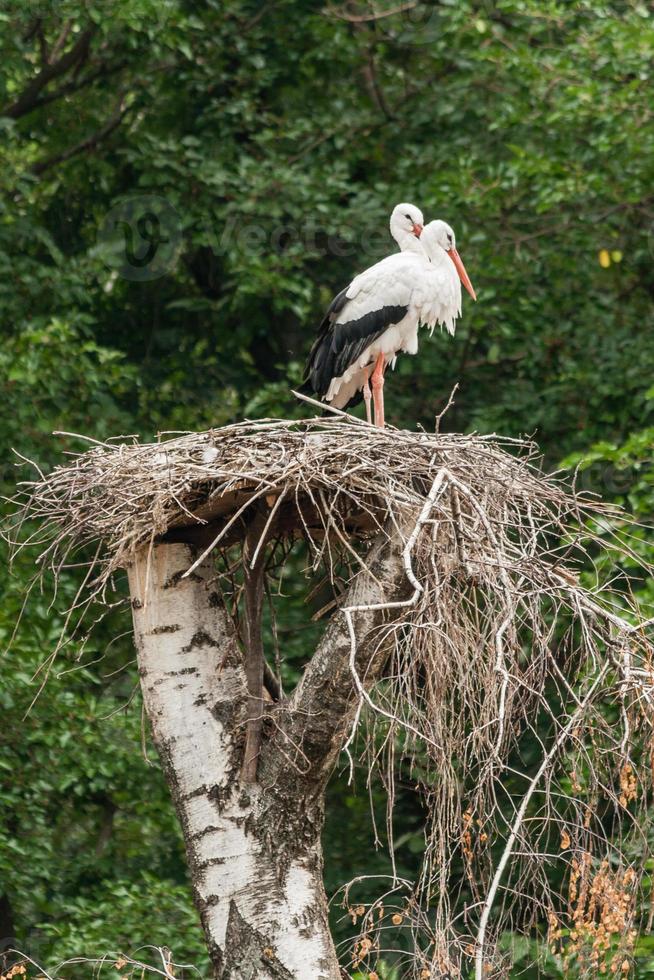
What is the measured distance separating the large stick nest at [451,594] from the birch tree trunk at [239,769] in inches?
7.2

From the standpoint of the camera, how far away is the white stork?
7051mm

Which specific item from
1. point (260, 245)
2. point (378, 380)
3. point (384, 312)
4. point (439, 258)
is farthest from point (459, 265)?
point (260, 245)

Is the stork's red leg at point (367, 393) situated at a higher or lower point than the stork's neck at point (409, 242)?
lower

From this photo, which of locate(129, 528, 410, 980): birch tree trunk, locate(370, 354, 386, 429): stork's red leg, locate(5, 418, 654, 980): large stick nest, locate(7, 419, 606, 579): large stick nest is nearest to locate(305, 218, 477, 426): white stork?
locate(370, 354, 386, 429): stork's red leg

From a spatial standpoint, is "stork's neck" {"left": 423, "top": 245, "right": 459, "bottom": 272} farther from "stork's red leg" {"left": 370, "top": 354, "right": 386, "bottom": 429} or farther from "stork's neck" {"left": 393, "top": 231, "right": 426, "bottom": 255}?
"stork's red leg" {"left": 370, "top": 354, "right": 386, "bottom": 429}

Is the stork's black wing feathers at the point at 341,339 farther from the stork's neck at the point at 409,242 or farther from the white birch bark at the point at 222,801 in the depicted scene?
the white birch bark at the point at 222,801

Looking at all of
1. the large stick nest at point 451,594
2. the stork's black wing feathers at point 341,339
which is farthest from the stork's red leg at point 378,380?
the large stick nest at point 451,594

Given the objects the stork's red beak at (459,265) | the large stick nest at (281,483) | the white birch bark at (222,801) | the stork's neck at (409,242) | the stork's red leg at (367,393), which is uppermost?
the stork's neck at (409,242)

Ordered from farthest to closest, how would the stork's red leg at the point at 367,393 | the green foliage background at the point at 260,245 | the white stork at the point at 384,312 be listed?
A: the green foliage background at the point at 260,245 → the stork's red leg at the point at 367,393 → the white stork at the point at 384,312

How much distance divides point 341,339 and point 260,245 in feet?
9.52

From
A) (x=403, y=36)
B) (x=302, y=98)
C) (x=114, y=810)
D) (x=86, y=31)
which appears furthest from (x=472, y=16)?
(x=114, y=810)

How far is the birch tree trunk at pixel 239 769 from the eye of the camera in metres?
4.88

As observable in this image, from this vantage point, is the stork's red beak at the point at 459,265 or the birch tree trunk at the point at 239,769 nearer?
the birch tree trunk at the point at 239,769

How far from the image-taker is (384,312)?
7.04 metres
